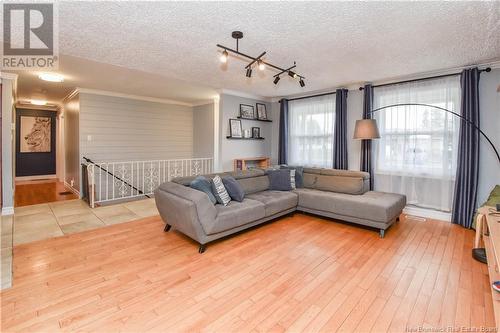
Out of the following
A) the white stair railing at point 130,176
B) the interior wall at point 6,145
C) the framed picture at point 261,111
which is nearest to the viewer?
the interior wall at point 6,145

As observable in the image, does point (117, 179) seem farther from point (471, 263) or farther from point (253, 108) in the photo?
point (471, 263)

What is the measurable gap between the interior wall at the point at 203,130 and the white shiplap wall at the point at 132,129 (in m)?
0.19

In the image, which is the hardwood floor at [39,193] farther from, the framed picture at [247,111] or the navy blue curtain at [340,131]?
the navy blue curtain at [340,131]

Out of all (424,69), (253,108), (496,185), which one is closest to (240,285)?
(496,185)

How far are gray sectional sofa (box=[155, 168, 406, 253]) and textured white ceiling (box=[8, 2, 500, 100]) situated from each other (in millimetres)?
1799

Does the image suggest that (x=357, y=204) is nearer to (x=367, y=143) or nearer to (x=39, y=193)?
(x=367, y=143)

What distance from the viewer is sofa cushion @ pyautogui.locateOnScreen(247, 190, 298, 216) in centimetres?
375

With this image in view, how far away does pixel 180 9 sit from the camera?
2.23 m

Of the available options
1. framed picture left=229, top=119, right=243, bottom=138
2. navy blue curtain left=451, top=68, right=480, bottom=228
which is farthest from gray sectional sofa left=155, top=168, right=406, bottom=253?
framed picture left=229, top=119, right=243, bottom=138

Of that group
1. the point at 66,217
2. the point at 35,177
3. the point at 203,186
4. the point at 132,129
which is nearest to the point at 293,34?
the point at 203,186

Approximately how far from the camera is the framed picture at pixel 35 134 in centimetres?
766

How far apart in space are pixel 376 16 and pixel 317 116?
335 cm
